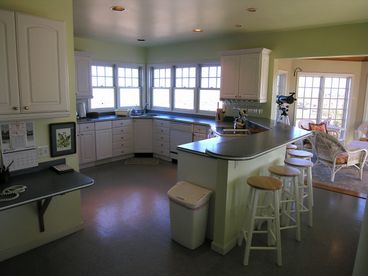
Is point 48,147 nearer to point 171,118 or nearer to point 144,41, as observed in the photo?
point 171,118

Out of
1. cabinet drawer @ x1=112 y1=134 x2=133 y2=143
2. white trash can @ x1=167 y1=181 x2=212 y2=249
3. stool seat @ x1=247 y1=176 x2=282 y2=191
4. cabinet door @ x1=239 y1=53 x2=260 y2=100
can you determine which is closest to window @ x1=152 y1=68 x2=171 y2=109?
cabinet drawer @ x1=112 y1=134 x2=133 y2=143

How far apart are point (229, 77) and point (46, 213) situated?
3626mm

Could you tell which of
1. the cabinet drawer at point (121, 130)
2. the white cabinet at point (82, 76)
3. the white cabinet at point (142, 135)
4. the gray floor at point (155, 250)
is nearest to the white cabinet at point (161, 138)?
the white cabinet at point (142, 135)

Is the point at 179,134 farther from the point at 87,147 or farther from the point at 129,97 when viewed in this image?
the point at 129,97

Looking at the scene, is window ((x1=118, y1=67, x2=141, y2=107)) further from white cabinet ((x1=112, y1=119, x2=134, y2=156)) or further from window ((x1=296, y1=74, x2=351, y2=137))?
window ((x1=296, y1=74, x2=351, y2=137))

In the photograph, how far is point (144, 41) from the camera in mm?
5781

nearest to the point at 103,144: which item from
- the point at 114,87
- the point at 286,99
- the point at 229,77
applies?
the point at 114,87

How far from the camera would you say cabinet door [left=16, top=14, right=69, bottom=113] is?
2.18 m

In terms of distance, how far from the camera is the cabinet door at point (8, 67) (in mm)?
2051

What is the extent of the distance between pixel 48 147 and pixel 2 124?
1.51 ft

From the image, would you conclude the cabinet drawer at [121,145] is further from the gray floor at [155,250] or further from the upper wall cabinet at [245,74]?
the upper wall cabinet at [245,74]

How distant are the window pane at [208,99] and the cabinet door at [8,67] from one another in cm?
419

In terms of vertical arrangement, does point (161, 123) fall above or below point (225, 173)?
above

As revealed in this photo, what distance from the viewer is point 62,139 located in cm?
276
